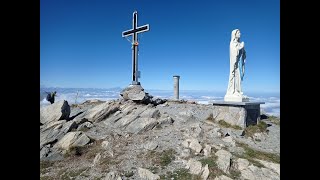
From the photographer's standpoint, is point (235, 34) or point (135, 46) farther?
point (135, 46)

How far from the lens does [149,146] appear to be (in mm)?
9797

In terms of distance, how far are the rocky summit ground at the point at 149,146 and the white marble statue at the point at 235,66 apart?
1739mm

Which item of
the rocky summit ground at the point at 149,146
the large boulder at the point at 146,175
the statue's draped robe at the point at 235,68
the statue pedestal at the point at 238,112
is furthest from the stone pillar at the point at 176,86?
the large boulder at the point at 146,175

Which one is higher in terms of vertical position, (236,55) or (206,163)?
(236,55)

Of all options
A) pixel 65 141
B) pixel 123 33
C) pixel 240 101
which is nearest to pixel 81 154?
pixel 65 141

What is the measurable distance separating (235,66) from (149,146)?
6.99 m

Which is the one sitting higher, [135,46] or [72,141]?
[135,46]

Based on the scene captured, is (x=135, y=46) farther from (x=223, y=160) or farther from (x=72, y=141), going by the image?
(x=223, y=160)

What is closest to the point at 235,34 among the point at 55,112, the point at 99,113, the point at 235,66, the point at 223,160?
the point at 235,66

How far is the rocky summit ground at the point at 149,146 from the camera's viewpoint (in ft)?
25.6

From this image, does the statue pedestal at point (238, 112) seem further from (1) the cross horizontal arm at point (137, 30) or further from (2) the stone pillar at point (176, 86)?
(2) the stone pillar at point (176, 86)
